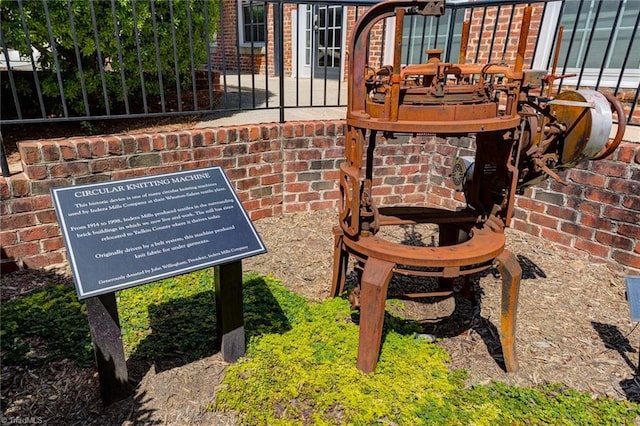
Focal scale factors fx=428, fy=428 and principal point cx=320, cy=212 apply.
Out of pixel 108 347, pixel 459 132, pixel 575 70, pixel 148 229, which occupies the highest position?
pixel 575 70

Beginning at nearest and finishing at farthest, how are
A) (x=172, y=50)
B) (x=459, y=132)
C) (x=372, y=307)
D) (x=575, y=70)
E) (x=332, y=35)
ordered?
(x=459, y=132)
(x=372, y=307)
(x=172, y=50)
(x=575, y=70)
(x=332, y=35)

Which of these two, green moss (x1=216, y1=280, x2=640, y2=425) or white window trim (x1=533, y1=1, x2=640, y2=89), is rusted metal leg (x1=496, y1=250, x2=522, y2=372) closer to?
green moss (x1=216, y1=280, x2=640, y2=425)

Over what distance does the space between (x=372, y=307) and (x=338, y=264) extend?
Answer: 2.47 feet

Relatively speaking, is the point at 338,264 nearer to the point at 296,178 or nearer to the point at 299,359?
the point at 299,359

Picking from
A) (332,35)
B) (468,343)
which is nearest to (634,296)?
(468,343)

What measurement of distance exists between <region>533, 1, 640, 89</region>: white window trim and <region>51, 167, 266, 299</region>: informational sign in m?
5.05

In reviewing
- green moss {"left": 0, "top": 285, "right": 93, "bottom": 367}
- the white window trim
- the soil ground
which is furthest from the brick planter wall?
the white window trim

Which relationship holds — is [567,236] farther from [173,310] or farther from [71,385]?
[71,385]

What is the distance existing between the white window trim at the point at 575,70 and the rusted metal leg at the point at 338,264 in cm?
430

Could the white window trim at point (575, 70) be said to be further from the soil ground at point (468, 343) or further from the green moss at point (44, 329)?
the green moss at point (44, 329)

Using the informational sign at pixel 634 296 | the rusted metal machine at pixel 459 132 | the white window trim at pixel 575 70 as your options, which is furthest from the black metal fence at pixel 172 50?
the informational sign at pixel 634 296

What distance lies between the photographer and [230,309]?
254cm

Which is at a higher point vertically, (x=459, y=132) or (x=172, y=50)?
(x=172, y=50)

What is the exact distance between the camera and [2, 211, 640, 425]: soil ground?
231cm
